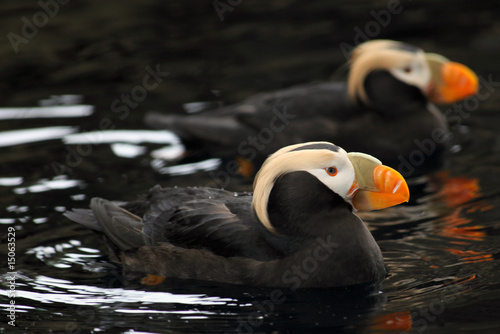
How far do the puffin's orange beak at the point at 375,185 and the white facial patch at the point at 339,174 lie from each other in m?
0.04

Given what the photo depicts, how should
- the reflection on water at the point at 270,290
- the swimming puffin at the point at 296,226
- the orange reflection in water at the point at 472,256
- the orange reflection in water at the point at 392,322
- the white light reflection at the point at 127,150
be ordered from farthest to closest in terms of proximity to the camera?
the white light reflection at the point at 127,150 < the orange reflection in water at the point at 472,256 < the swimming puffin at the point at 296,226 < the reflection on water at the point at 270,290 < the orange reflection in water at the point at 392,322

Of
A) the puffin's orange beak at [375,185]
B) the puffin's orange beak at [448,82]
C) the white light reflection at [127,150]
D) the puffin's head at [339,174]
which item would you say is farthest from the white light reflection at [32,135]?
the puffin's orange beak at [375,185]

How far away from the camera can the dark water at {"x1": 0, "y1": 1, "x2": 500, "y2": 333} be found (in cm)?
475

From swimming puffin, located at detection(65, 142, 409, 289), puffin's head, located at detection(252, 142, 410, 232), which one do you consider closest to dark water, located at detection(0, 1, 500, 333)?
swimming puffin, located at detection(65, 142, 409, 289)

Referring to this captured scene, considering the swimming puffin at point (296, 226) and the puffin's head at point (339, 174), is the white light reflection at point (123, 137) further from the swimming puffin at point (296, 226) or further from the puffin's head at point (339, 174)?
the puffin's head at point (339, 174)

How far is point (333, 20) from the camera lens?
10.8 metres

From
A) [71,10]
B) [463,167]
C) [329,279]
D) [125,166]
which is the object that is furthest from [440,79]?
[71,10]

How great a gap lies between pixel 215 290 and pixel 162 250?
1.55ft

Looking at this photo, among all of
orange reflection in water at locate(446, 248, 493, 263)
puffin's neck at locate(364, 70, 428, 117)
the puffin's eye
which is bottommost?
orange reflection in water at locate(446, 248, 493, 263)

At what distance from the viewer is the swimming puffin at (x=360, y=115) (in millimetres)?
7500

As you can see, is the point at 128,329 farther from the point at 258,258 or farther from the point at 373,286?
the point at 373,286

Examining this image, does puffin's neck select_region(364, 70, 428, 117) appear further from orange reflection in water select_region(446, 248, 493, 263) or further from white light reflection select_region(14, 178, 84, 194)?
white light reflection select_region(14, 178, 84, 194)

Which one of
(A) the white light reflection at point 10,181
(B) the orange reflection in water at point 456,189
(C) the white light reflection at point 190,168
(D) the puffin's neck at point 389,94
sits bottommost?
(B) the orange reflection in water at point 456,189

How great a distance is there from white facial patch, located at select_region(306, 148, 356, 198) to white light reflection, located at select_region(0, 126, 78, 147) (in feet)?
11.8
